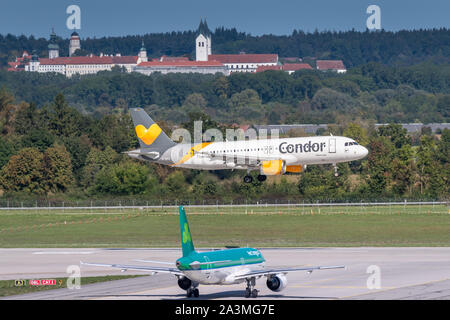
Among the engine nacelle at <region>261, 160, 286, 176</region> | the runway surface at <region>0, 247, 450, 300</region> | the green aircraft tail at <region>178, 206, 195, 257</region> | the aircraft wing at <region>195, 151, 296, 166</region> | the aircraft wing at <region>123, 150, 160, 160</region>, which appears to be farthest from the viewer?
the aircraft wing at <region>123, 150, 160, 160</region>

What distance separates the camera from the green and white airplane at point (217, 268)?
158 ft

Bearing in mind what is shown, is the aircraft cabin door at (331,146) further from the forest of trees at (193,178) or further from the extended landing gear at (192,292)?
the extended landing gear at (192,292)

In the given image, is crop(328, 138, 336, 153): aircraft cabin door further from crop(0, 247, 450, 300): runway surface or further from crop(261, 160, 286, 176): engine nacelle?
crop(0, 247, 450, 300): runway surface

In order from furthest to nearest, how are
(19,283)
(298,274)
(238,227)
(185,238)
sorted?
(238,227)
(298,274)
(19,283)
(185,238)

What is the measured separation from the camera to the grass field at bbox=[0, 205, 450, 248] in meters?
89.2

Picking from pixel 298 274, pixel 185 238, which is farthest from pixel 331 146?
pixel 185 238

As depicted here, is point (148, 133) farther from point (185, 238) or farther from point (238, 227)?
point (185, 238)

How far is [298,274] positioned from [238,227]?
4261 cm

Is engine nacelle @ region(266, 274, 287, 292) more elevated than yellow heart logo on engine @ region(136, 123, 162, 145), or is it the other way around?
yellow heart logo on engine @ region(136, 123, 162, 145)

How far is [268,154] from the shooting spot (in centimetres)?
9475

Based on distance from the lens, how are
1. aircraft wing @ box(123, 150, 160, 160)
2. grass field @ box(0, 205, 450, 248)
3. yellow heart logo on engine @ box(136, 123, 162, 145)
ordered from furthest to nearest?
yellow heart logo on engine @ box(136, 123, 162, 145)
aircraft wing @ box(123, 150, 160, 160)
grass field @ box(0, 205, 450, 248)

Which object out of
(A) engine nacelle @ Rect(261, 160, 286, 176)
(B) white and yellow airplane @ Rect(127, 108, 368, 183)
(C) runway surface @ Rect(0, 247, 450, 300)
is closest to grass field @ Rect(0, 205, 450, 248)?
(A) engine nacelle @ Rect(261, 160, 286, 176)

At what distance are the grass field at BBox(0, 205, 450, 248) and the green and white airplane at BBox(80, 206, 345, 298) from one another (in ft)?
112
